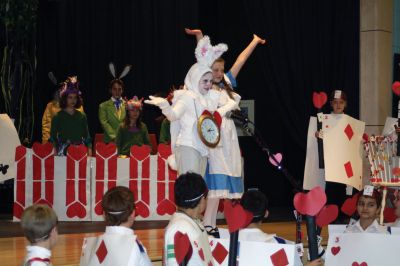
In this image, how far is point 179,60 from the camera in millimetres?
10602

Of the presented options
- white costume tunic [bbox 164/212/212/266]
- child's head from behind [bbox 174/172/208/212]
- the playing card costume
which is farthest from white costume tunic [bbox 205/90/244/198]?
the playing card costume

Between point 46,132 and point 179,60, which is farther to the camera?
point 179,60

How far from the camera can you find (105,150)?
8500 millimetres

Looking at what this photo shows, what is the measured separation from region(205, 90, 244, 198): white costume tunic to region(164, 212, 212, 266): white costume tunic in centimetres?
198

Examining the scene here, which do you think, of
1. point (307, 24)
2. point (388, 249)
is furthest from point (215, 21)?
point (388, 249)

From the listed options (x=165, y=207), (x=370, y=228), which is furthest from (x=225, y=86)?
(x=165, y=207)

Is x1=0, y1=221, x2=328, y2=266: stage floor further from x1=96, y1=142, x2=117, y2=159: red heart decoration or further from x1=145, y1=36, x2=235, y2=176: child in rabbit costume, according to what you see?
x1=96, y1=142, x2=117, y2=159: red heart decoration

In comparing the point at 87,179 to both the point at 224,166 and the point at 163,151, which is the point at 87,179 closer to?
the point at 163,151

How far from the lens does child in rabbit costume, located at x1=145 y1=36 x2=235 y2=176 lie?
587cm

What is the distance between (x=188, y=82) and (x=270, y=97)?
4.04 metres

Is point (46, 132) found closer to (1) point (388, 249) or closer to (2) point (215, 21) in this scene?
(2) point (215, 21)

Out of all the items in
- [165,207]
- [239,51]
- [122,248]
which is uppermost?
[239,51]

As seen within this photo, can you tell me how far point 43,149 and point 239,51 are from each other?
2.80 metres

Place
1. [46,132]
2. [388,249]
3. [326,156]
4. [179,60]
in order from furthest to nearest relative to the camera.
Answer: [179,60] < [46,132] < [326,156] < [388,249]
